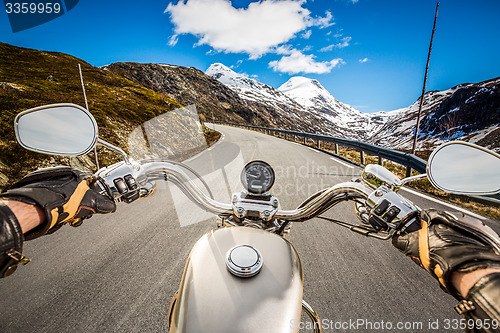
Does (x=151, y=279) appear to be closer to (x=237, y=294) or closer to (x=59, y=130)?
(x=59, y=130)

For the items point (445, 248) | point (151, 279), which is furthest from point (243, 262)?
point (151, 279)

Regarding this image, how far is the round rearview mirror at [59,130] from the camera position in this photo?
1085 mm

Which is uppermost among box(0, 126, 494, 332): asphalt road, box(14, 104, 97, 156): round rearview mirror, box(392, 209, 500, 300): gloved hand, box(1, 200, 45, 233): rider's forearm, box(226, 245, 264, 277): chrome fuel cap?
box(14, 104, 97, 156): round rearview mirror

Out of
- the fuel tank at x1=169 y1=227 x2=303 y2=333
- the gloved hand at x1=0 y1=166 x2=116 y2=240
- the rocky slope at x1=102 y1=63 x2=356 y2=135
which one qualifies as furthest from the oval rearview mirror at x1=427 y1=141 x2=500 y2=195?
the rocky slope at x1=102 y1=63 x2=356 y2=135

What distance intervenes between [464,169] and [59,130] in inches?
90.0

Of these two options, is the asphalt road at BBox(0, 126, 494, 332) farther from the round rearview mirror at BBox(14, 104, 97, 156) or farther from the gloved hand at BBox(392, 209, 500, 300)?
the round rearview mirror at BBox(14, 104, 97, 156)

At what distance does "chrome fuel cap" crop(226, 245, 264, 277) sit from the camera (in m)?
0.77

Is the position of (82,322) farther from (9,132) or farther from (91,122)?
(9,132)

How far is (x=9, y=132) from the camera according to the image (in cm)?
533

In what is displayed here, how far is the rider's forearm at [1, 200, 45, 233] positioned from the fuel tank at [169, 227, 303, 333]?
0.63 meters

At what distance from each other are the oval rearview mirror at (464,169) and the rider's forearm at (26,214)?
1796 millimetres

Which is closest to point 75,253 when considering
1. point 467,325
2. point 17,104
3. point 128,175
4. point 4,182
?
point 128,175

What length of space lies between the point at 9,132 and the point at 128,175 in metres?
7.22

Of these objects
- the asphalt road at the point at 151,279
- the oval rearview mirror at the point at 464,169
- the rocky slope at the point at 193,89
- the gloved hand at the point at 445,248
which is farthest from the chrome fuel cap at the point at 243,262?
the rocky slope at the point at 193,89
